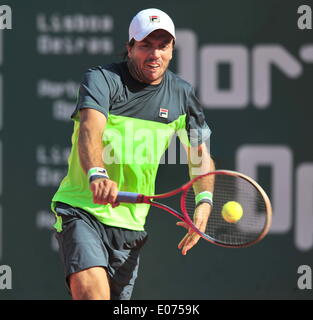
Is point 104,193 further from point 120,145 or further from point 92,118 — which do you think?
point 120,145

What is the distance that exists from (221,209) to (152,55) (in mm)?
865

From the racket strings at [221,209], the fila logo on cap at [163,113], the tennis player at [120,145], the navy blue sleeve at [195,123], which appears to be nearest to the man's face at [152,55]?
the tennis player at [120,145]

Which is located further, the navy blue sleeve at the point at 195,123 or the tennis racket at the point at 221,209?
the navy blue sleeve at the point at 195,123

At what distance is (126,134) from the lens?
368cm

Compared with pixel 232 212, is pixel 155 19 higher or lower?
higher

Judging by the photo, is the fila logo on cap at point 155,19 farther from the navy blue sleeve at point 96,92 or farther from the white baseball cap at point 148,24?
the navy blue sleeve at point 96,92

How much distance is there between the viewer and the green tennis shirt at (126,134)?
360 cm

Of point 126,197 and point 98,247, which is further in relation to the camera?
point 98,247

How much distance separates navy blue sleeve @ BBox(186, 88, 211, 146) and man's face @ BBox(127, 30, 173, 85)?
27 cm

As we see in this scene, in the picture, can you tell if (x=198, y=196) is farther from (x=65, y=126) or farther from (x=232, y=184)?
(x=65, y=126)

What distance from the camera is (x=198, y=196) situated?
3.84 meters

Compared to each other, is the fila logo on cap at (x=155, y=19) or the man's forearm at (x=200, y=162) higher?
the fila logo on cap at (x=155, y=19)

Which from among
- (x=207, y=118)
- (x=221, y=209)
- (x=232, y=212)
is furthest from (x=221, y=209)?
(x=207, y=118)
